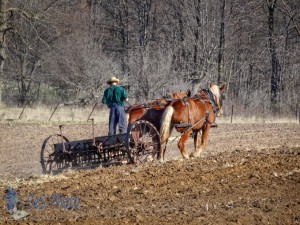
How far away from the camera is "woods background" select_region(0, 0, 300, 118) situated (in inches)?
1334

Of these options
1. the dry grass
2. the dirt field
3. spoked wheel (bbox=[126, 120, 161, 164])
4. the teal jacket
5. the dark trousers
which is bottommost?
the dry grass

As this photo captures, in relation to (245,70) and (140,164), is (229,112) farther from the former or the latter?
(140,164)

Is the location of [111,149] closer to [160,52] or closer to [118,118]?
[118,118]

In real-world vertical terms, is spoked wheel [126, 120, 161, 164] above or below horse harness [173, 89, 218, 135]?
below

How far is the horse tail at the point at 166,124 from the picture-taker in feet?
42.8

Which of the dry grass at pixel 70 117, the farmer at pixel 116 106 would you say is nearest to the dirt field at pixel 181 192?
the farmer at pixel 116 106

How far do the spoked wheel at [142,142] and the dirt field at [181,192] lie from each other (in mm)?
609

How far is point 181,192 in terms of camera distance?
912 centimetres

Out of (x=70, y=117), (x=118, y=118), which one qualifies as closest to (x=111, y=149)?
(x=118, y=118)

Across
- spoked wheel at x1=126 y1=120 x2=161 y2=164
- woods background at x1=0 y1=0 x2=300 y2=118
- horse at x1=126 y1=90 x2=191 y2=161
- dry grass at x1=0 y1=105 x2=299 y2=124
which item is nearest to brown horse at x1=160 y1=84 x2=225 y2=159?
spoked wheel at x1=126 y1=120 x2=161 y2=164

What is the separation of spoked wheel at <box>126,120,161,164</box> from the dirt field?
24.0 inches

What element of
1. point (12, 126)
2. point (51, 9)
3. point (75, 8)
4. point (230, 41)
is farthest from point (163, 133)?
point (75, 8)

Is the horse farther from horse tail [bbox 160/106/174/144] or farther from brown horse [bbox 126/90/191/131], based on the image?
horse tail [bbox 160/106/174/144]

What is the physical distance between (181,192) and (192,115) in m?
4.99
